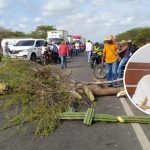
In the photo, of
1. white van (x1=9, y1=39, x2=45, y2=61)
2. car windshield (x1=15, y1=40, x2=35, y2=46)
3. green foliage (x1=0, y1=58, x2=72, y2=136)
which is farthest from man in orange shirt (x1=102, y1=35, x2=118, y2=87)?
car windshield (x1=15, y1=40, x2=35, y2=46)

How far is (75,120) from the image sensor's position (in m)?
8.71

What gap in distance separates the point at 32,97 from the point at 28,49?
21497 millimetres

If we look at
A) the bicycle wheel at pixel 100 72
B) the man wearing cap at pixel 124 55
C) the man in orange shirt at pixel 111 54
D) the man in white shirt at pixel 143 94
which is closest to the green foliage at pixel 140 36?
the bicycle wheel at pixel 100 72

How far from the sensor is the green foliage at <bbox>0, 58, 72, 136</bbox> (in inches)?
333

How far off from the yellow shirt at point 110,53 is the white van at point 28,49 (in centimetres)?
1619

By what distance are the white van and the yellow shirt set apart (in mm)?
16193

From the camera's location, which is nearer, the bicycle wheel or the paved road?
the paved road

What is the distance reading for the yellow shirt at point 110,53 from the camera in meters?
14.4

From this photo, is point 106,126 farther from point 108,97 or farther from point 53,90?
point 108,97

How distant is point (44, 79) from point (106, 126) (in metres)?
2.99

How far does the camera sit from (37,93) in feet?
32.8

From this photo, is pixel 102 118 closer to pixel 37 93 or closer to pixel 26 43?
pixel 37 93

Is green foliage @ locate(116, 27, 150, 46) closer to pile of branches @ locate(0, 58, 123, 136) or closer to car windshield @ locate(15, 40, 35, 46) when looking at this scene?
car windshield @ locate(15, 40, 35, 46)

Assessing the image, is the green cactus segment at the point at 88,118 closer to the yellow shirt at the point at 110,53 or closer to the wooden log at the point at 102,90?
the wooden log at the point at 102,90
